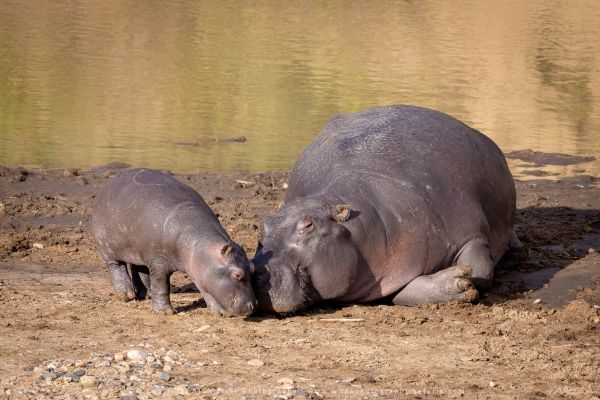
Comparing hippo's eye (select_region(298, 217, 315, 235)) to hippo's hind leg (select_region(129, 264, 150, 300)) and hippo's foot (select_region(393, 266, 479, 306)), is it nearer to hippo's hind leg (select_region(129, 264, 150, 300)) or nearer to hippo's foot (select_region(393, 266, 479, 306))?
hippo's foot (select_region(393, 266, 479, 306))

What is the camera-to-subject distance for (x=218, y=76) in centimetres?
1977

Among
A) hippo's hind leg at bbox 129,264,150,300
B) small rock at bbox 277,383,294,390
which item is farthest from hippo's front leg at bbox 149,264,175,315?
small rock at bbox 277,383,294,390

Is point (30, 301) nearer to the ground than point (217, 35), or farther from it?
farther from it

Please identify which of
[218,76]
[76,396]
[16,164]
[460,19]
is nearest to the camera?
[76,396]

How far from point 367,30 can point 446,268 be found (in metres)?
22.2

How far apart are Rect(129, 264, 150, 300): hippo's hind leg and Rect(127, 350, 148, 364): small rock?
1.71 m

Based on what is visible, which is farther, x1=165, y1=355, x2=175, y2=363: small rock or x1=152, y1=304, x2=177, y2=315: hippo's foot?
x1=152, y1=304, x2=177, y2=315: hippo's foot

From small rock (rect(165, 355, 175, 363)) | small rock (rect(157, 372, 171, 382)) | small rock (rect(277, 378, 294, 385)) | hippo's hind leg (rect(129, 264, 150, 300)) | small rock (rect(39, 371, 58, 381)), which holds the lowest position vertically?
hippo's hind leg (rect(129, 264, 150, 300))

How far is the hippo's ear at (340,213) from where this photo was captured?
7.05 metres

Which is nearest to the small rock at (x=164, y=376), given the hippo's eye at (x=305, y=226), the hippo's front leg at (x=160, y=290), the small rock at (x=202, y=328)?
the small rock at (x=202, y=328)

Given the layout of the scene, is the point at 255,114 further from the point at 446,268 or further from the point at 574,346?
the point at 574,346

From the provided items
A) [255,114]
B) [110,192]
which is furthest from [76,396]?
[255,114]

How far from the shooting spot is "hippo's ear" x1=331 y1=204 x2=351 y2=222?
23.1 feet

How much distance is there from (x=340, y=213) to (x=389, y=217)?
484 mm
